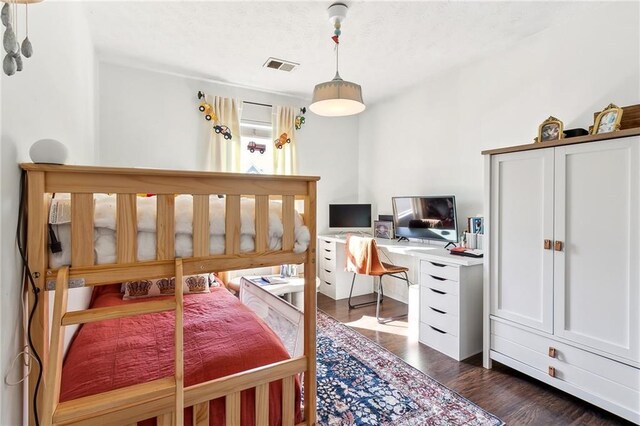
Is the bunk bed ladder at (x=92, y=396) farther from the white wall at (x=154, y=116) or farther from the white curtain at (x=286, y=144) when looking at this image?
the white curtain at (x=286, y=144)

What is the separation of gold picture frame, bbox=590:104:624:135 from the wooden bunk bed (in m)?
1.89

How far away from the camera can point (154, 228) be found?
1142 millimetres

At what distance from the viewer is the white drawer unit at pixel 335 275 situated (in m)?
3.94

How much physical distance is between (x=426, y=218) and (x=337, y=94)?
1.90m

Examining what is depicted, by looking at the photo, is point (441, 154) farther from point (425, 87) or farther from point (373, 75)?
point (373, 75)

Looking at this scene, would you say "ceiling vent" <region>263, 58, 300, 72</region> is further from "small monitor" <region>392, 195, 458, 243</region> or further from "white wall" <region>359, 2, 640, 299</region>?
"small monitor" <region>392, 195, 458, 243</region>

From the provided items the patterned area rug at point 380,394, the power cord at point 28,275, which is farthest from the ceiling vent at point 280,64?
the patterned area rug at point 380,394

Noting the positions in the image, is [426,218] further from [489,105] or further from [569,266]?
[569,266]

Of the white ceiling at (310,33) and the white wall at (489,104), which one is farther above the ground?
the white ceiling at (310,33)

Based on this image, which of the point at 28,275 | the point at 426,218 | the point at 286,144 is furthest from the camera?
the point at 286,144

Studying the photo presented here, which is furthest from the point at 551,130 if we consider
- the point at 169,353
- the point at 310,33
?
the point at 169,353

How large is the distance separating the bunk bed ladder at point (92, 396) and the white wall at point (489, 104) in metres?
2.89

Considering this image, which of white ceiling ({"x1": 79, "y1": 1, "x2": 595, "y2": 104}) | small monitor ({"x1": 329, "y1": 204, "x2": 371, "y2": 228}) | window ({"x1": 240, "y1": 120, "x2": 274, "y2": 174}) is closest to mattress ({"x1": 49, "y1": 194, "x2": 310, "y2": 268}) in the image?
white ceiling ({"x1": 79, "y1": 1, "x2": 595, "y2": 104})

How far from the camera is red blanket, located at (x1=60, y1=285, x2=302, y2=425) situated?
4.28 ft
